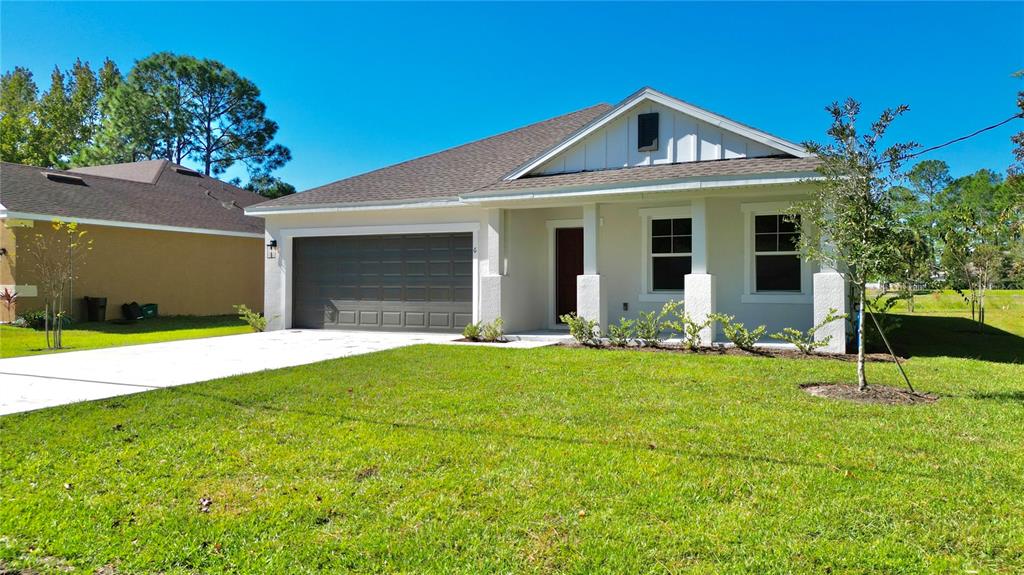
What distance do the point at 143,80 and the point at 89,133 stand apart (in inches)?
323

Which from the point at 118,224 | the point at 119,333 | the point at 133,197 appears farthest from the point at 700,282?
the point at 133,197

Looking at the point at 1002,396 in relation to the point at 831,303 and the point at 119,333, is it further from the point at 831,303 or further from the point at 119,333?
the point at 119,333

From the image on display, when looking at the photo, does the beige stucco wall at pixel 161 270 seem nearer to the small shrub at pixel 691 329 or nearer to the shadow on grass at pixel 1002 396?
the small shrub at pixel 691 329

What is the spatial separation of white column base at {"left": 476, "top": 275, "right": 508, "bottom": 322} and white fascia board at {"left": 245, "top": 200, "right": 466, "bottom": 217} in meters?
1.72

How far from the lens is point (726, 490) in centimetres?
372

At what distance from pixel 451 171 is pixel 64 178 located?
12947mm

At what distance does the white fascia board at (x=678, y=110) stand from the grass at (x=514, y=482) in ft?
17.2

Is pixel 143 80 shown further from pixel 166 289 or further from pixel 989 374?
pixel 989 374

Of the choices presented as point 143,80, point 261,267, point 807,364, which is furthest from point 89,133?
point 807,364

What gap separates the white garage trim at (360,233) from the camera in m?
13.0

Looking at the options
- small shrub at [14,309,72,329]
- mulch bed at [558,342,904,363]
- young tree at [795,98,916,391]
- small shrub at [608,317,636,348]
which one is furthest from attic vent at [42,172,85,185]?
young tree at [795,98,916,391]

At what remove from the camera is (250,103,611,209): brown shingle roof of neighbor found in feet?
44.8

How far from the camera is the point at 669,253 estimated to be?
1225cm

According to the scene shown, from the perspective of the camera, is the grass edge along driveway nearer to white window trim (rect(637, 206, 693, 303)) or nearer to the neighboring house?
white window trim (rect(637, 206, 693, 303))
